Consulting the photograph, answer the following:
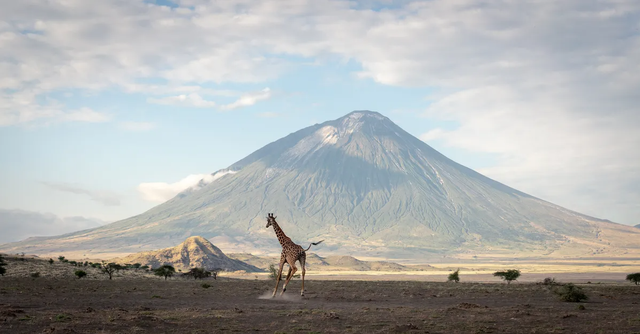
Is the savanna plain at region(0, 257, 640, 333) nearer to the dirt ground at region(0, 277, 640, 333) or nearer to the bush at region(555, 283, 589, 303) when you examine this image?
the dirt ground at region(0, 277, 640, 333)

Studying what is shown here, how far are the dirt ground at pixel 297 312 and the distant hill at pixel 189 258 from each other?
195 feet

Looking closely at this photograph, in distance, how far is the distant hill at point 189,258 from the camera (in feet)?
320

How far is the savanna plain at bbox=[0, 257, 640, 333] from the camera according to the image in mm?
21297

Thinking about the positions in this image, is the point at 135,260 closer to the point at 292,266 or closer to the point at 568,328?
the point at 292,266

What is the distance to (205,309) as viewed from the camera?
1092 inches

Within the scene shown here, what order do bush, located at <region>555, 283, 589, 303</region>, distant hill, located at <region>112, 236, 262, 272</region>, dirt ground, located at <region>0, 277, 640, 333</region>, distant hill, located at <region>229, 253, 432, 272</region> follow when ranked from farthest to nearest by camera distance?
distant hill, located at <region>229, 253, 432, 272</region>
distant hill, located at <region>112, 236, 262, 272</region>
bush, located at <region>555, 283, 589, 303</region>
dirt ground, located at <region>0, 277, 640, 333</region>

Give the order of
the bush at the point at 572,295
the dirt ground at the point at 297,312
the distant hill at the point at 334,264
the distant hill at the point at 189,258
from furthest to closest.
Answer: the distant hill at the point at 334,264, the distant hill at the point at 189,258, the bush at the point at 572,295, the dirt ground at the point at 297,312

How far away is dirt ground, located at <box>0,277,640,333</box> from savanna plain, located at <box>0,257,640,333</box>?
0.04 m

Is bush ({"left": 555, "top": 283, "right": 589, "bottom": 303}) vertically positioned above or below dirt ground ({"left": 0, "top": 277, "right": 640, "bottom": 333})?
above

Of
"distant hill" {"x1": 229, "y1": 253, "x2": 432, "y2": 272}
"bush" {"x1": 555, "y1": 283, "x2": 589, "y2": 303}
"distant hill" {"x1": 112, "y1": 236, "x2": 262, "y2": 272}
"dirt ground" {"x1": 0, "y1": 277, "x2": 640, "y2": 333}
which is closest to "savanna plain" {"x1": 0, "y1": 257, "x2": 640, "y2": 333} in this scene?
"dirt ground" {"x1": 0, "y1": 277, "x2": 640, "y2": 333}

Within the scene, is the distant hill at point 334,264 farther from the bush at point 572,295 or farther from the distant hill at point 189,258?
the bush at point 572,295

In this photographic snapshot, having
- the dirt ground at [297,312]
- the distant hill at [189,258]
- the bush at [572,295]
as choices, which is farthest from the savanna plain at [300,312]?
the distant hill at [189,258]

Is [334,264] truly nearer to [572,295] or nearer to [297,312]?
[572,295]

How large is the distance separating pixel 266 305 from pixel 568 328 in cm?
1468
